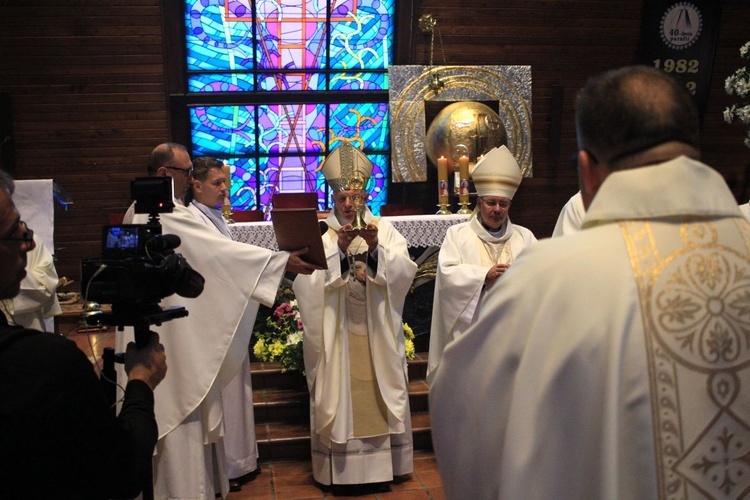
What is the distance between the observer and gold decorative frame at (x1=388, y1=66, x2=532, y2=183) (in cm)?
884

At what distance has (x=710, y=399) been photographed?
1.58 m

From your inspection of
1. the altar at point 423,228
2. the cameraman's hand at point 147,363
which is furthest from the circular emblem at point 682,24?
the cameraman's hand at point 147,363

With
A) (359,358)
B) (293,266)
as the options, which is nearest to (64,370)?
(293,266)

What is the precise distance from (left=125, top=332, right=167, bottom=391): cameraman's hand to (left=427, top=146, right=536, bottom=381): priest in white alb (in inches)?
116

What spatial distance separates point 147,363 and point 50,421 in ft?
1.59

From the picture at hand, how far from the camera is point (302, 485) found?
5.00 m

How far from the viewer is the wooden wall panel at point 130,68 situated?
27.3 ft

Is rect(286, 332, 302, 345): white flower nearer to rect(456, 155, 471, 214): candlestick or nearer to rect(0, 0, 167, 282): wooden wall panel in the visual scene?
rect(456, 155, 471, 214): candlestick

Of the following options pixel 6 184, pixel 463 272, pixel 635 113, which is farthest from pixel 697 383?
pixel 463 272

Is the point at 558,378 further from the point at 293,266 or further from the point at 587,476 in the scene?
the point at 293,266

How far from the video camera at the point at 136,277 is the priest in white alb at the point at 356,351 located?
2.50m

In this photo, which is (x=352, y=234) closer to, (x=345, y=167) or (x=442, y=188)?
(x=345, y=167)

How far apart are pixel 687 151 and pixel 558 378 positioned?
521mm

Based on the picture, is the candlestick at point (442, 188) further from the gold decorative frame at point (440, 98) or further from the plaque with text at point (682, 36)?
the plaque with text at point (682, 36)
